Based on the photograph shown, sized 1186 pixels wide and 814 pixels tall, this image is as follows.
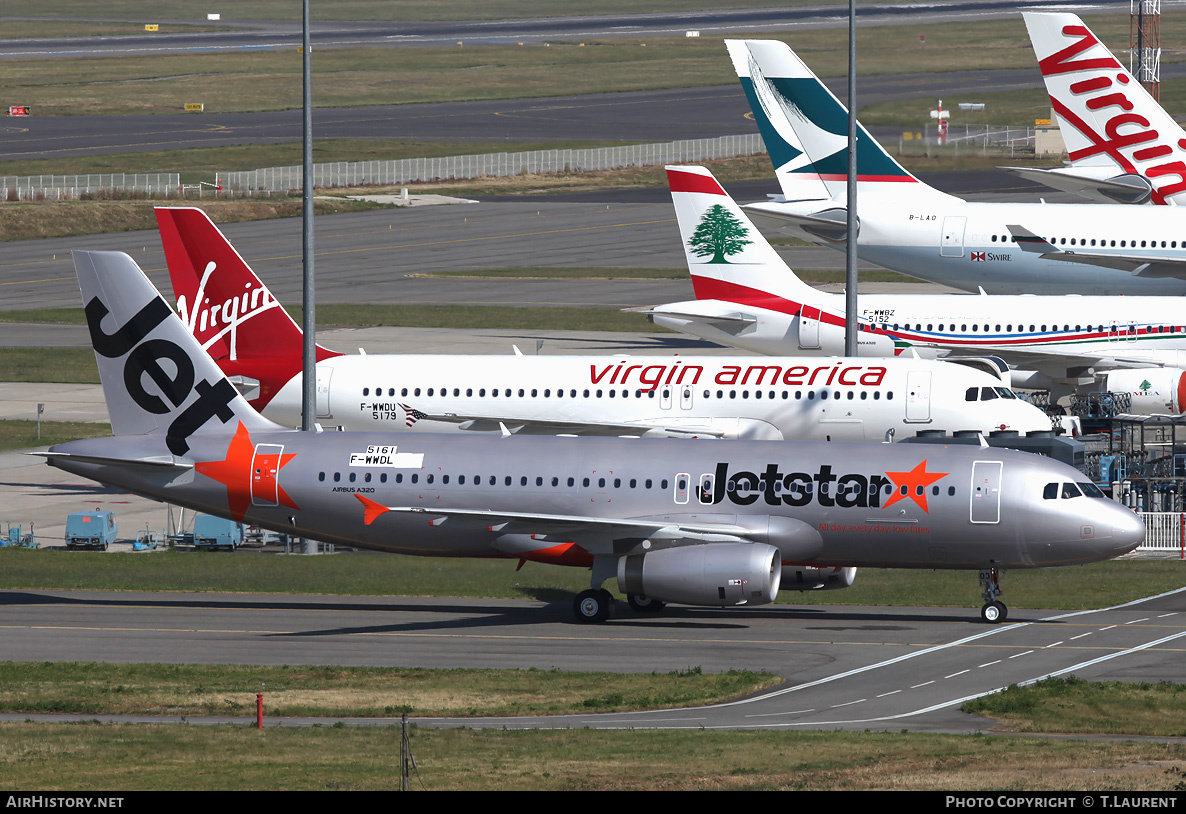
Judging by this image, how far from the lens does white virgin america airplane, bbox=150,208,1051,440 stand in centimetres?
5572

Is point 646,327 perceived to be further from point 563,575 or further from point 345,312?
point 563,575

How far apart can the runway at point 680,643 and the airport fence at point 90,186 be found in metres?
91.0

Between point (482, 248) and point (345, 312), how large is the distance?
24.9 meters

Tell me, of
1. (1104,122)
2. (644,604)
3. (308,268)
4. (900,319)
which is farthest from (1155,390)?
(308,268)

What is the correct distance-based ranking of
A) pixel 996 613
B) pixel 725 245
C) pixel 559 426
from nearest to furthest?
1. pixel 996 613
2. pixel 559 426
3. pixel 725 245

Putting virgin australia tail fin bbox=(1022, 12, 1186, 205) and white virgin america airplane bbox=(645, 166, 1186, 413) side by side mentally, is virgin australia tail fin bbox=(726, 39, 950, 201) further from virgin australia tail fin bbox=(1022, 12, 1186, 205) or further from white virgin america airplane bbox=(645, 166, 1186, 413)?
white virgin america airplane bbox=(645, 166, 1186, 413)

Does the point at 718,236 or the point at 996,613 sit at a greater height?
the point at 718,236

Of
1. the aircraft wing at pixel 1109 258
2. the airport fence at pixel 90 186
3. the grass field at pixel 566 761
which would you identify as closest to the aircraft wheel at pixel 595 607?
the grass field at pixel 566 761

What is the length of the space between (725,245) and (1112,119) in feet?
72.8

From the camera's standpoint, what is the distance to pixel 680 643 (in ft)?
132

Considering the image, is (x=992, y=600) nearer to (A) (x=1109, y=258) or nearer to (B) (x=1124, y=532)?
(B) (x=1124, y=532)

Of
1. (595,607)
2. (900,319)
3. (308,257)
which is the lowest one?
(595,607)

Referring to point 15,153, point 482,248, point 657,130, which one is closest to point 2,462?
point 482,248

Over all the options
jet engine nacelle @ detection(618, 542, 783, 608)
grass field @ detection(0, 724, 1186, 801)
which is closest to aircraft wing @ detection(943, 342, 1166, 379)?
jet engine nacelle @ detection(618, 542, 783, 608)
